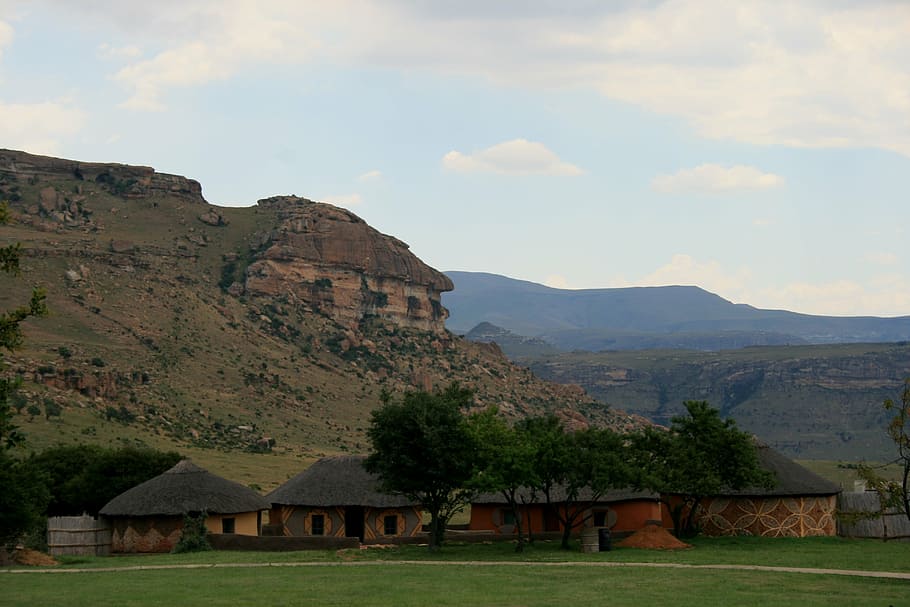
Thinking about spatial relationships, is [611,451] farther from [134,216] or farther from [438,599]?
[134,216]

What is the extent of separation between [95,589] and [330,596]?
672 centimetres

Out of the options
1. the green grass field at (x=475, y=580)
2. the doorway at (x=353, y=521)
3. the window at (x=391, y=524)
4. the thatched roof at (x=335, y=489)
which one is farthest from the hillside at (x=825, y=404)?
the green grass field at (x=475, y=580)

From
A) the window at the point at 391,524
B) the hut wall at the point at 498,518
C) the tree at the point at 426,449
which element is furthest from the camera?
the window at the point at 391,524

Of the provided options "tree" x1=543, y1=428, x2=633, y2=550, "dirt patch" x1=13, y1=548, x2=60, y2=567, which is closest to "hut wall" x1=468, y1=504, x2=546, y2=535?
"tree" x1=543, y1=428, x2=633, y2=550

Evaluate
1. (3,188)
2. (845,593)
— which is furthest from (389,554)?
(3,188)

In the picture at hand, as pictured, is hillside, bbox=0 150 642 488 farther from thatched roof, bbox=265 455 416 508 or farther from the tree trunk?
the tree trunk

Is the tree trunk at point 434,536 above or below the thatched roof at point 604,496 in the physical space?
below

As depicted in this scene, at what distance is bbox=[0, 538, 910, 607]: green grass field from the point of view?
27.2m

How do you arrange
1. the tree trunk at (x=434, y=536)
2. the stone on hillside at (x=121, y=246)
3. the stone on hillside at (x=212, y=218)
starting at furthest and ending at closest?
the stone on hillside at (x=212, y=218)
the stone on hillside at (x=121, y=246)
the tree trunk at (x=434, y=536)

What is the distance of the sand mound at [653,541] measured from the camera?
4219 centimetres

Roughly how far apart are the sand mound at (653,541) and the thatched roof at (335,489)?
1085cm

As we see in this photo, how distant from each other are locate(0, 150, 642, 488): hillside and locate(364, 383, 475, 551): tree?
90.0 ft

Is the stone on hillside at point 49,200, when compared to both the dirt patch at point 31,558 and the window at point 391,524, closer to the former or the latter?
the window at point 391,524

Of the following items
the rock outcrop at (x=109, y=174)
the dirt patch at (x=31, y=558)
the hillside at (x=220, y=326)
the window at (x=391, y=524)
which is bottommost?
the window at (x=391, y=524)
